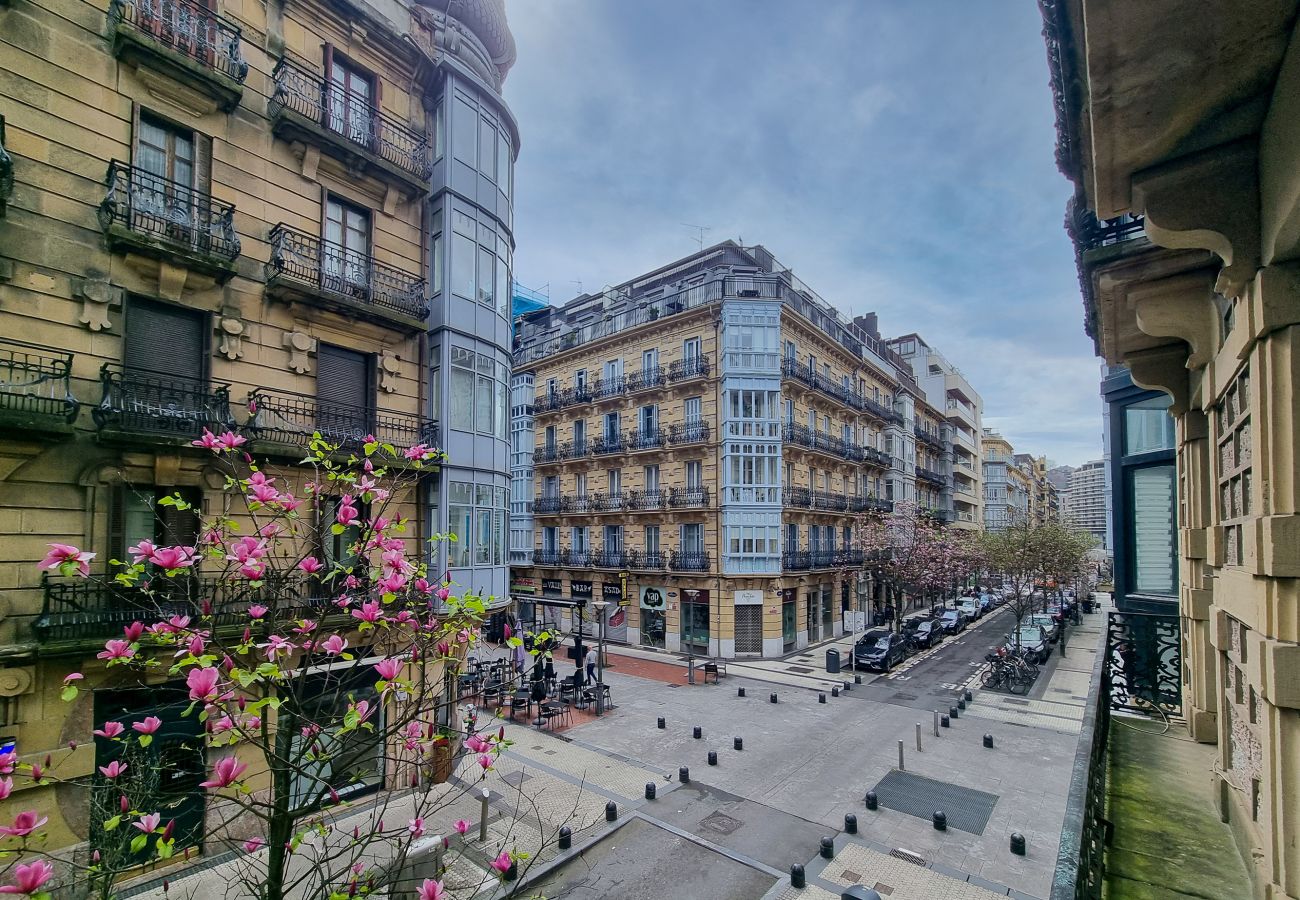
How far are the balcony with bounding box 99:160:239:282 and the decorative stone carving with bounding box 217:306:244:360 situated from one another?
631 millimetres

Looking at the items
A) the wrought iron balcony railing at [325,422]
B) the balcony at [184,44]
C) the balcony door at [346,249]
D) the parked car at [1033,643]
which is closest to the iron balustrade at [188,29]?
the balcony at [184,44]

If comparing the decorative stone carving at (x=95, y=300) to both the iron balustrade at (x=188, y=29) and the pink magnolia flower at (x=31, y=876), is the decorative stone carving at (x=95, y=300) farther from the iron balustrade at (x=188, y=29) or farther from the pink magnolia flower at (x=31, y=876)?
the pink magnolia flower at (x=31, y=876)

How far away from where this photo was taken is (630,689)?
2331 cm

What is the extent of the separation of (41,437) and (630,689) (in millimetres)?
19026

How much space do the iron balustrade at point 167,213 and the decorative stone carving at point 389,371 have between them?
3.33m

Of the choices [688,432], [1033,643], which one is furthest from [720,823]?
[1033,643]

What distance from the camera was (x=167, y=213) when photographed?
33.9 feet

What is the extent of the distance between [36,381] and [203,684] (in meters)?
7.73

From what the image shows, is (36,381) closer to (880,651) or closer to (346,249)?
(346,249)

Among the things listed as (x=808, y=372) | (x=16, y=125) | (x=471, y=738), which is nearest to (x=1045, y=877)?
(x=471, y=738)

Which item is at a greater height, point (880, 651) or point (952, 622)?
point (880, 651)

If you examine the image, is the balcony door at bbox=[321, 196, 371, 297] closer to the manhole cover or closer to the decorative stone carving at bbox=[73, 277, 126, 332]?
the decorative stone carving at bbox=[73, 277, 126, 332]

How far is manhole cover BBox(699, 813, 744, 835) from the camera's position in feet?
39.3

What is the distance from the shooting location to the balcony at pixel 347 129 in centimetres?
1182
